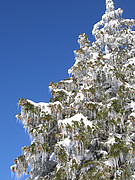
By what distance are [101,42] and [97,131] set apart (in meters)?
8.32

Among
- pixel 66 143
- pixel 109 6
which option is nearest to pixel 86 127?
pixel 66 143

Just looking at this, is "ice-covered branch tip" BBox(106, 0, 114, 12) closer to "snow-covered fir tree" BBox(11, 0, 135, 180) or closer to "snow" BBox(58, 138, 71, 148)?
"snow-covered fir tree" BBox(11, 0, 135, 180)

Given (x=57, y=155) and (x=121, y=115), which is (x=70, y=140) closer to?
(x=57, y=155)

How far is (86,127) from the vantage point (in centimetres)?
955

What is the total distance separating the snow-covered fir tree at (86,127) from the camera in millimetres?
8742

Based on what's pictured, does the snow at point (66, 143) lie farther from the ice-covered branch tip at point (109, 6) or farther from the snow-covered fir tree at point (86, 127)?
the ice-covered branch tip at point (109, 6)

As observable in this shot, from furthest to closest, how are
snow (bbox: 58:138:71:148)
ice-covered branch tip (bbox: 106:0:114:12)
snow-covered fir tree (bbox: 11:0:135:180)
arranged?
1. ice-covered branch tip (bbox: 106:0:114:12)
2. snow (bbox: 58:138:71:148)
3. snow-covered fir tree (bbox: 11:0:135:180)

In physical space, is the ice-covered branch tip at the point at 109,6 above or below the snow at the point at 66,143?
above

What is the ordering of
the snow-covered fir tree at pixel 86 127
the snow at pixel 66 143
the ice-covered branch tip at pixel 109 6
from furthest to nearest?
the ice-covered branch tip at pixel 109 6, the snow at pixel 66 143, the snow-covered fir tree at pixel 86 127

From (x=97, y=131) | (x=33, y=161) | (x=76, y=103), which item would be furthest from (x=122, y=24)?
(x=33, y=161)

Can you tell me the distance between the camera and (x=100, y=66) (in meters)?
12.1

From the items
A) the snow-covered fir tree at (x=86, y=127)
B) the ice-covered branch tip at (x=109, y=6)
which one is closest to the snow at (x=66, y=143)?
the snow-covered fir tree at (x=86, y=127)

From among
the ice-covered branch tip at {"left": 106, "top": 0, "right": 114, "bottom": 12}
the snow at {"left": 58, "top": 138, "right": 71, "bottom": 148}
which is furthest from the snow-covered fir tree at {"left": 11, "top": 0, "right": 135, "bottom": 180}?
the ice-covered branch tip at {"left": 106, "top": 0, "right": 114, "bottom": 12}

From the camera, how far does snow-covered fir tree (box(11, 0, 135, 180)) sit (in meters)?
8.74
